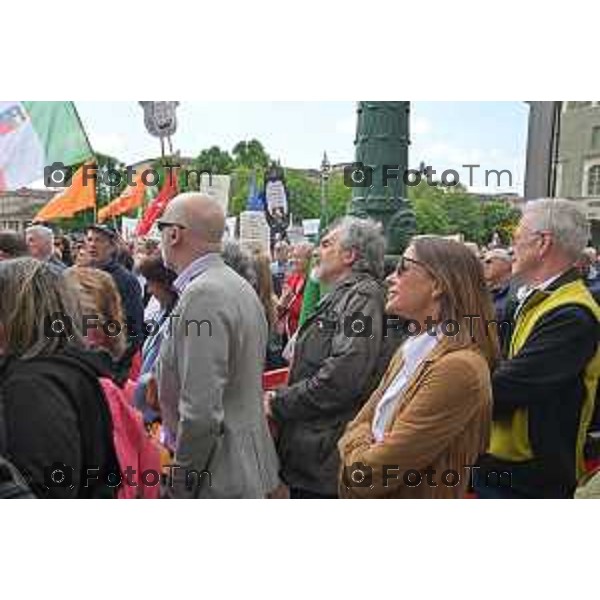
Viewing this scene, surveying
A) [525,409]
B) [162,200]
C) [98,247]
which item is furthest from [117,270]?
[525,409]

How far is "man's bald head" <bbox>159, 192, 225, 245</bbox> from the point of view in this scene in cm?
276

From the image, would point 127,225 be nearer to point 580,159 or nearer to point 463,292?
point 463,292

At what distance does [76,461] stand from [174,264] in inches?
35.3

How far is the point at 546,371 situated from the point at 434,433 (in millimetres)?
628

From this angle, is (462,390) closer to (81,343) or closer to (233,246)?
(81,343)

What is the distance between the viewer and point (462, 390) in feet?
7.61

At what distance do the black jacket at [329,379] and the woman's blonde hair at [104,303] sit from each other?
0.69 metres

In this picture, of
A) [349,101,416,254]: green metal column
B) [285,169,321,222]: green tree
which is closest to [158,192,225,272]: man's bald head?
[285,169,321,222]: green tree

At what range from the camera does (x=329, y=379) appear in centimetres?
301

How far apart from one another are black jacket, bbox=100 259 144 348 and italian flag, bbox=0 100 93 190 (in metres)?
0.70

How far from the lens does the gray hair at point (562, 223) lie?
2934mm

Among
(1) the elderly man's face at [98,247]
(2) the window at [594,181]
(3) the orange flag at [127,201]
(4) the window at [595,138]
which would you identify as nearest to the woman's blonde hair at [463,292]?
(2) the window at [594,181]

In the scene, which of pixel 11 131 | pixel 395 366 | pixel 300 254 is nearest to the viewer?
pixel 395 366

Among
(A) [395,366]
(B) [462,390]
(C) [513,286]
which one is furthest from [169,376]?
A: (C) [513,286]
